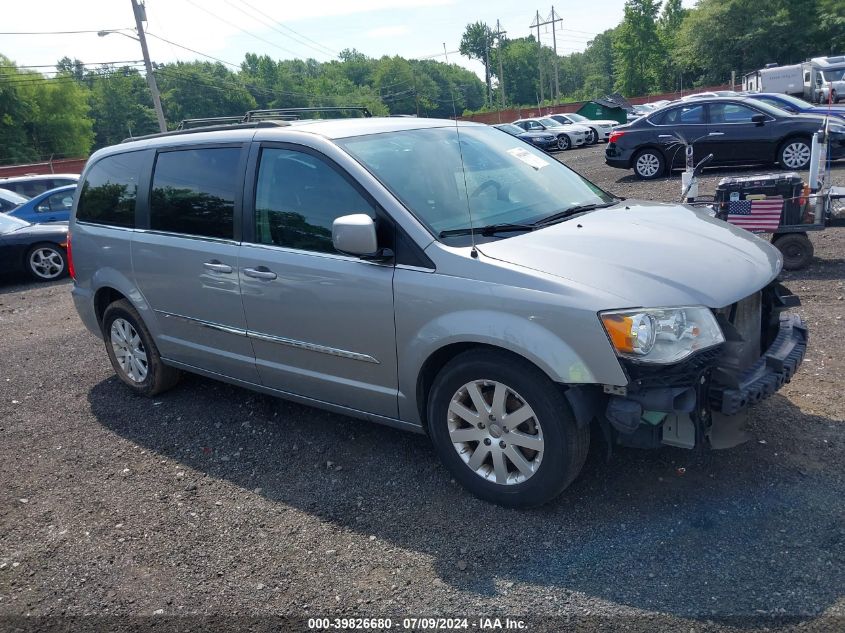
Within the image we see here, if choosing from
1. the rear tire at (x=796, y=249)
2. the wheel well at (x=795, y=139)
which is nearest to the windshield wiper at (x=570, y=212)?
the rear tire at (x=796, y=249)

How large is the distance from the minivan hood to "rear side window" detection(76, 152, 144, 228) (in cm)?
295

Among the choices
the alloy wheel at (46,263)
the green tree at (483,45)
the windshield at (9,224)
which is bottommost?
the alloy wheel at (46,263)

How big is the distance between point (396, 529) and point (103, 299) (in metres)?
3.38

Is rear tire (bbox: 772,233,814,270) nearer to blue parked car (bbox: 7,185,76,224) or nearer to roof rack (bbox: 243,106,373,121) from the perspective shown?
roof rack (bbox: 243,106,373,121)

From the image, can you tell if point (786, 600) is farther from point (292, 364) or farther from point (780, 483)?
point (292, 364)

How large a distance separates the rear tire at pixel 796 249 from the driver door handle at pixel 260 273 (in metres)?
5.42

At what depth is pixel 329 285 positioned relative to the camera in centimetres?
383

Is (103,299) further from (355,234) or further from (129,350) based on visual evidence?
(355,234)

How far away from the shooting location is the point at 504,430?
339cm

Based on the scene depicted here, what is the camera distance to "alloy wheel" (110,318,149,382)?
5.42m

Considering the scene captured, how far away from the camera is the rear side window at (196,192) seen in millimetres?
4409

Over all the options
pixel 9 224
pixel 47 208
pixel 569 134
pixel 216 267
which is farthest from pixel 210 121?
pixel 569 134

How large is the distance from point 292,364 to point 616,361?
1.97 meters

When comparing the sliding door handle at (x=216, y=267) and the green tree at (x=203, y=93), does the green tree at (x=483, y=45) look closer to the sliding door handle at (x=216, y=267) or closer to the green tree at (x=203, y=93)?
the sliding door handle at (x=216, y=267)
